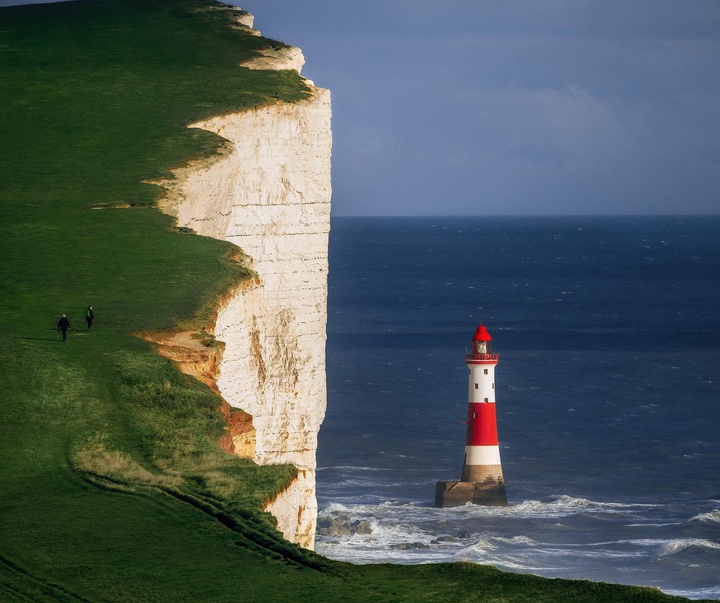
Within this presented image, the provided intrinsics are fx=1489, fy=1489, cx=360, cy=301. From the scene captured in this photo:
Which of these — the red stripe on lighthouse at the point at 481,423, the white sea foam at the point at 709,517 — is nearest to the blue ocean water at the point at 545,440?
the white sea foam at the point at 709,517

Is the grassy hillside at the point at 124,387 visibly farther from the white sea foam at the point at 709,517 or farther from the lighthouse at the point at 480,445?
the white sea foam at the point at 709,517

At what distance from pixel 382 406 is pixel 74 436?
65.5 meters

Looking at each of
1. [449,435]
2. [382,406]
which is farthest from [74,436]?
[382,406]

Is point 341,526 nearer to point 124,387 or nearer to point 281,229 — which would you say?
point 281,229

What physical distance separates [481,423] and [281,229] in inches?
784

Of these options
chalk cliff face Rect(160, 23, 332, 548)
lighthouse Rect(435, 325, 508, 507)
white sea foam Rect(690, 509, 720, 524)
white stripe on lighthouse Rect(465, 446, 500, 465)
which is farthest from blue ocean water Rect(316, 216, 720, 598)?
chalk cliff face Rect(160, 23, 332, 548)

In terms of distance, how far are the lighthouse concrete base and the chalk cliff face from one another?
18.6m

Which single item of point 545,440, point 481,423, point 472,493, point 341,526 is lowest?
point 341,526

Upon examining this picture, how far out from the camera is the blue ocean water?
57.6m

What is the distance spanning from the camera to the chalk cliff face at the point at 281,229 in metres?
45.6

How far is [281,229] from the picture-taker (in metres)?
47.5

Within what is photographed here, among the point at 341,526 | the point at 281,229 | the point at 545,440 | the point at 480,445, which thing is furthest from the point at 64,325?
the point at 545,440

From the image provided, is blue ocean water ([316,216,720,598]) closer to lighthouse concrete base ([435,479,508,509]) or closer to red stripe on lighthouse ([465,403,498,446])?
lighthouse concrete base ([435,479,508,509])

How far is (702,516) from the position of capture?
6372 cm
